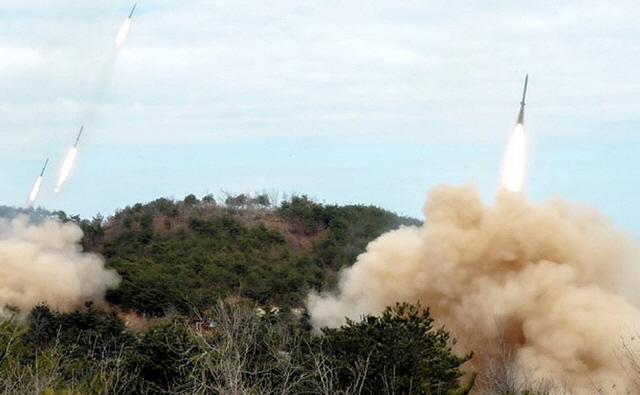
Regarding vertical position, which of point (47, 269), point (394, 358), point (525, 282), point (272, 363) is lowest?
point (272, 363)

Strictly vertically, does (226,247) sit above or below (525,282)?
above

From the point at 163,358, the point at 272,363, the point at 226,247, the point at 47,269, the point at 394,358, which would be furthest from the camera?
the point at 226,247

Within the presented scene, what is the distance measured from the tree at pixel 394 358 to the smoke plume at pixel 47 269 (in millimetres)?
21745

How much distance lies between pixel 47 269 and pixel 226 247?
1331cm

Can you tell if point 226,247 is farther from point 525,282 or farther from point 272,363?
point 272,363

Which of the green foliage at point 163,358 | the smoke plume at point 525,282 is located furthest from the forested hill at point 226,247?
the green foliage at point 163,358

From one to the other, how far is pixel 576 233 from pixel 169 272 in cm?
2402

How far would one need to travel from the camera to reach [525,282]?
30.3 m

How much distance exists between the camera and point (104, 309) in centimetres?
4700

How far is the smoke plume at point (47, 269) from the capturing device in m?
44.1

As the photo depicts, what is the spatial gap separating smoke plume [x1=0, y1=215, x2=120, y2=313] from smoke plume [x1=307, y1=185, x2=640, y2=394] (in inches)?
631

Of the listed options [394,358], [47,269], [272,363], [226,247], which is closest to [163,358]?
[272,363]

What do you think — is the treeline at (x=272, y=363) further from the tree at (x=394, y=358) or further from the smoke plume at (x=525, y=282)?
the smoke plume at (x=525, y=282)

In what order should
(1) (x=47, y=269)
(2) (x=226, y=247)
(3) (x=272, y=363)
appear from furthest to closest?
(2) (x=226, y=247), (1) (x=47, y=269), (3) (x=272, y=363)
